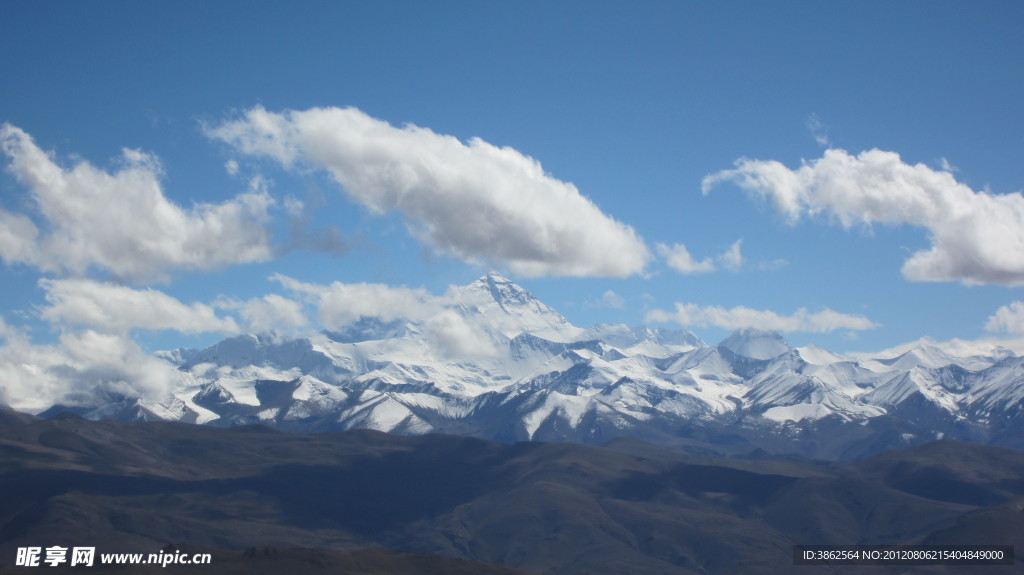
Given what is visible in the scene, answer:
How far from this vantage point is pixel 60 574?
200 meters

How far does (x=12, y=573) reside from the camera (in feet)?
641

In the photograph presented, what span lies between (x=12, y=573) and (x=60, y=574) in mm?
8010
